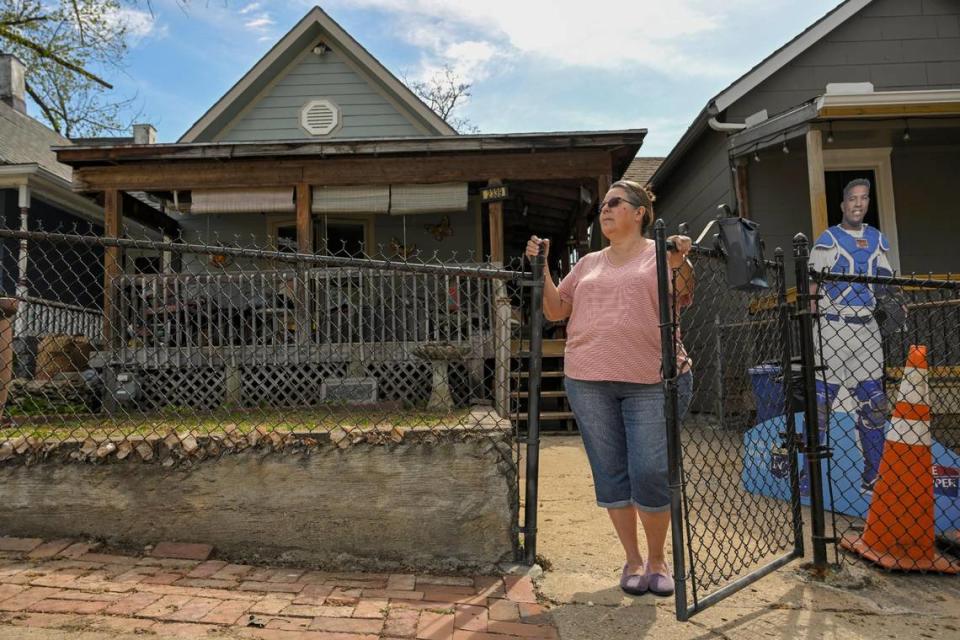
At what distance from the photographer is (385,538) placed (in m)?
3.06

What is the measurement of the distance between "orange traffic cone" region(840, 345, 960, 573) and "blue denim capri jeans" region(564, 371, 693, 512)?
1400mm

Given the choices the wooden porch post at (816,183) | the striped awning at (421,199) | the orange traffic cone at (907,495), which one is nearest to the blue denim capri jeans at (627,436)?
the orange traffic cone at (907,495)

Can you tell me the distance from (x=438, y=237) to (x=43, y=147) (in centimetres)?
830

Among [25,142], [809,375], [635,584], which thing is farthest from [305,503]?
[25,142]

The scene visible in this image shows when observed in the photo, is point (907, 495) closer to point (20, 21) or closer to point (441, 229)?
point (441, 229)

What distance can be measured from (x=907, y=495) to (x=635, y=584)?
1578mm

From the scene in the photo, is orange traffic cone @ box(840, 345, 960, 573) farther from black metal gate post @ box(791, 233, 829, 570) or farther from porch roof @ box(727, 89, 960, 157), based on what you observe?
porch roof @ box(727, 89, 960, 157)

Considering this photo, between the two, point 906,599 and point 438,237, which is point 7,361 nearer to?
point 906,599

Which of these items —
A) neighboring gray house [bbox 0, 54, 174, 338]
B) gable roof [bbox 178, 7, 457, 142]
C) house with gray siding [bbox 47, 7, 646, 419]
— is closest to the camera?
house with gray siding [bbox 47, 7, 646, 419]

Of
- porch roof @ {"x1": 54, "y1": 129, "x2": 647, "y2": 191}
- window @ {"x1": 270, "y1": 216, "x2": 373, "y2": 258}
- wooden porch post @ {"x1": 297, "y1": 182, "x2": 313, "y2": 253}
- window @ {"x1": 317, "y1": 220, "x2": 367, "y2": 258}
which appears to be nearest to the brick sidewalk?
wooden porch post @ {"x1": 297, "y1": 182, "x2": 313, "y2": 253}

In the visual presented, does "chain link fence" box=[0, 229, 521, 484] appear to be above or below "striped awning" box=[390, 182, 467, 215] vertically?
below

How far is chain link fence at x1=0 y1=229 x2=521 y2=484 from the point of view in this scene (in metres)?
3.10

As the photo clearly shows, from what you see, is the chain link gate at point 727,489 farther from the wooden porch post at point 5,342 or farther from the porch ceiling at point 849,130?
the wooden porch post at point 5,342

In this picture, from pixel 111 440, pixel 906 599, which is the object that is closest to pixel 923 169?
pixel 906 599
